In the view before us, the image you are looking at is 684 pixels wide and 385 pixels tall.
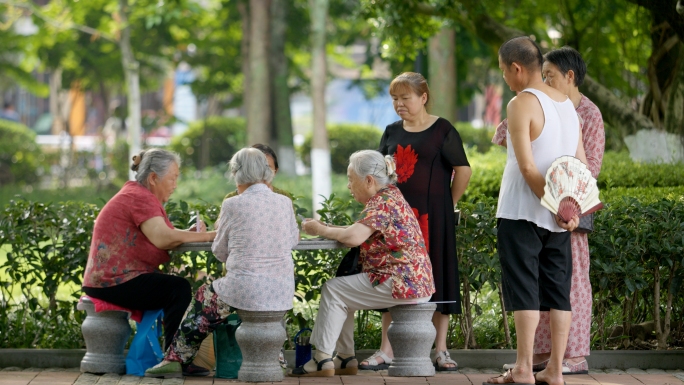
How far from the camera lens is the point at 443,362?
6.16m

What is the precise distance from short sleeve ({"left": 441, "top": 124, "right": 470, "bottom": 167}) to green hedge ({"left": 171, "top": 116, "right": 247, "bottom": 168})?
17.6m

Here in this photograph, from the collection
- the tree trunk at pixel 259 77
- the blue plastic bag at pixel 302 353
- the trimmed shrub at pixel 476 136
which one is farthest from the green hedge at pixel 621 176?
the trimmed shrub at pixel 476 136

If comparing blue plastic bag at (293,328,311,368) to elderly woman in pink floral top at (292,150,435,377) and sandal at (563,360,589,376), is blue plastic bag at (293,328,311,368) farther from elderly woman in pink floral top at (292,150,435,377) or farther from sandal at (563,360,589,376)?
sandal at (563,360,589,376)

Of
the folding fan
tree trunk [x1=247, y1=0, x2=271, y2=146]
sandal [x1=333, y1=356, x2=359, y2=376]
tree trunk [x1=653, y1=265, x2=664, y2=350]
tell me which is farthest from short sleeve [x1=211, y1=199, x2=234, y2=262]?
tree trunk [x1=247, y1=0, x2=271, y2=146]

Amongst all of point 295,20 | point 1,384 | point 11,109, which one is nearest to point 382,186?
point 1,384

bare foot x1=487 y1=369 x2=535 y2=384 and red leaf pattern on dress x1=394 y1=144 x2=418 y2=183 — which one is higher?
red leaf pattern on dress x1=394 y1=144 x2=418 y2=183

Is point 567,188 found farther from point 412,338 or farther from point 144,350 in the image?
point 144,350

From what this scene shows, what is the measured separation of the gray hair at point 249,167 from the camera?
5574mm

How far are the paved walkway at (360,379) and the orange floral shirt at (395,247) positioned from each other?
0.52 metres

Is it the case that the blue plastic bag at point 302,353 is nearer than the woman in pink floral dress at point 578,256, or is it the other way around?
the woman in pink floral dress at point 578,256

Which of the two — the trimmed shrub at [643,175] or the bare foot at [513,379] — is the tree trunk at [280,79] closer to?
the trimmed shrub at [643,175]

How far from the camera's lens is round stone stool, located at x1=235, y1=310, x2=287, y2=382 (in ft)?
18.4

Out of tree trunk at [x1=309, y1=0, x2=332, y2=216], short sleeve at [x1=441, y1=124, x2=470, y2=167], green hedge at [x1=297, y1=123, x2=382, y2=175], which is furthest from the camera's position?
green hedge at [x1=297, y1=123, x2=382, y2=175]

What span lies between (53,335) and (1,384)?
1108 mm
